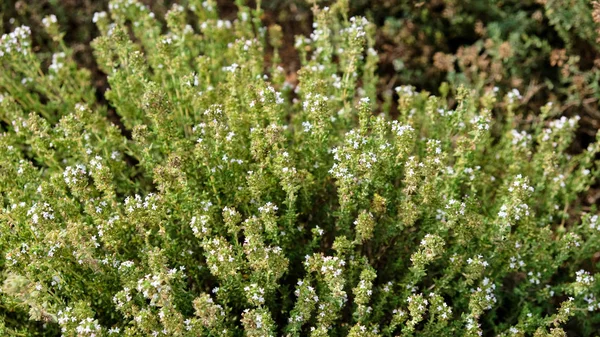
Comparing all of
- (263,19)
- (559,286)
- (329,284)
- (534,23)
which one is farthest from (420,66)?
(329,284)

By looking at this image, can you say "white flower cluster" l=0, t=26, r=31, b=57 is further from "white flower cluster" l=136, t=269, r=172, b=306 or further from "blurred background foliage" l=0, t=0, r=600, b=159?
"white flower cluster" l=136, t=269, r=172, b=306

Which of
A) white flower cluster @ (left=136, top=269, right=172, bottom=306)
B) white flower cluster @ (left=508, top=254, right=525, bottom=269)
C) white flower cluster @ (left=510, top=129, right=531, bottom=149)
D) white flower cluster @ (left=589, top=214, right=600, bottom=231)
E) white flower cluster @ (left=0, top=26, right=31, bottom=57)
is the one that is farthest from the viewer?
white flower cluster @ (left=0, top=26, right=31, bottom=57)

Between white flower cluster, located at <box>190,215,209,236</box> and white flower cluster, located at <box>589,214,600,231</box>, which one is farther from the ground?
white flower cluster, located at <box>589,214,600,231</box>

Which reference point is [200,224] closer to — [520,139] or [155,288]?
[155,288]

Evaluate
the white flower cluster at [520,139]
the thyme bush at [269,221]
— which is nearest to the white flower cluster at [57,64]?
the thyme bush at [269,221]

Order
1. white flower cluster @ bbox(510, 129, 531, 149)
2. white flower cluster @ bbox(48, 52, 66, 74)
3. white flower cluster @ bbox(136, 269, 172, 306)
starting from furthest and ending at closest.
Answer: white flower cluster @ bbox(48, 52, 66, 74) < white flower cluster @ bbox(510, 129, 531, 149) < white flower cluster @ bbox(136, 269, 172, 306)

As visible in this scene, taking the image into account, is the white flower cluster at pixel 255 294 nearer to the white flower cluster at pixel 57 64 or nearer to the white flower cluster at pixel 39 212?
the white flower cluster at pixel 39 212

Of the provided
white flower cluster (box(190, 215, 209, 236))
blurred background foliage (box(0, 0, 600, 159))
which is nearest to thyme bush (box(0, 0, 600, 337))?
white flower cluster (box(190, 215, 209, 236))

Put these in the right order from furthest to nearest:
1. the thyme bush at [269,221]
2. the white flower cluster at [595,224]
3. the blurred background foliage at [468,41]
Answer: the blurred background foliage at [468,41] < the white flower cluster at [595,224] < the thyme bush at [269,221]

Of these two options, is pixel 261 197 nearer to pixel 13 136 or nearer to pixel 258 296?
pixel 258 296
